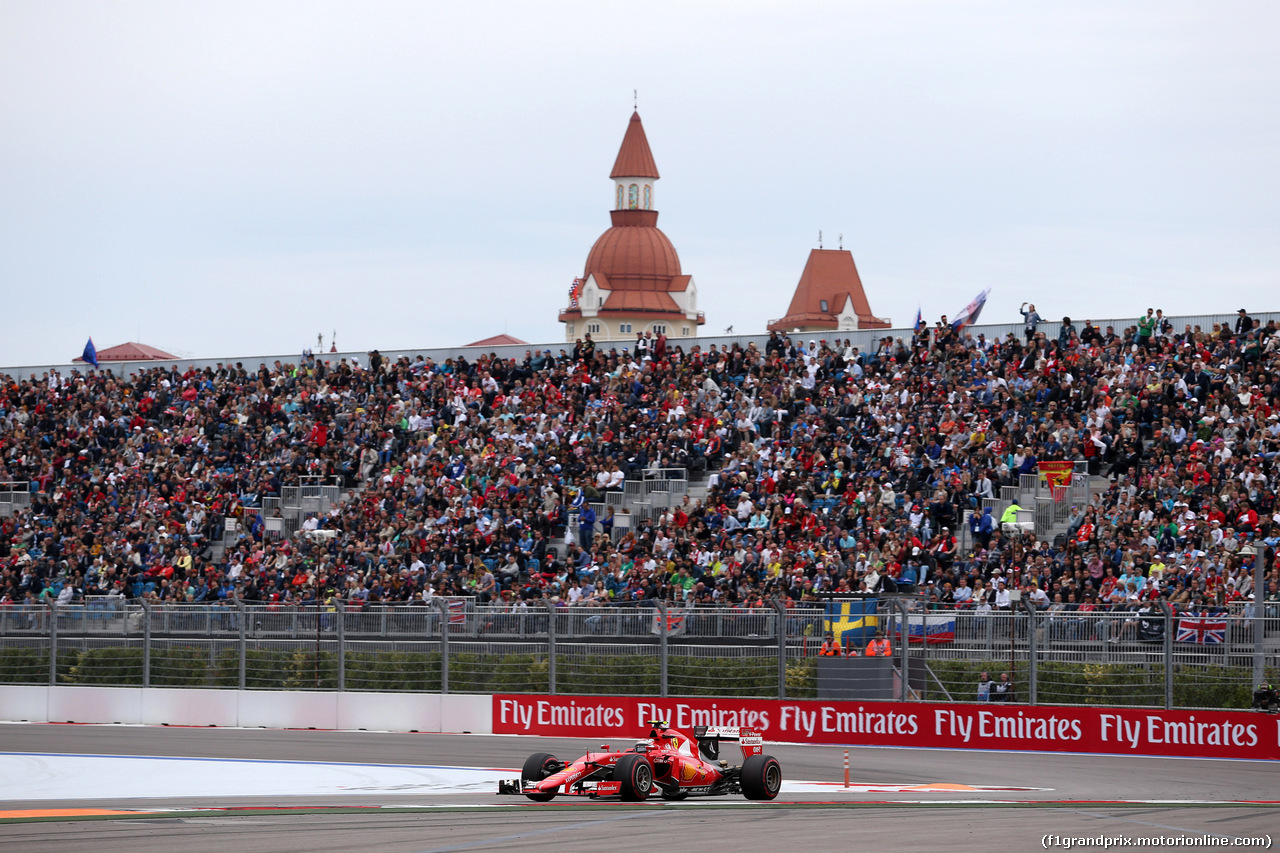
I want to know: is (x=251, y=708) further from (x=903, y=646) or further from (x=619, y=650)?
(x=903, y=646)

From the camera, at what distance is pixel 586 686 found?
23.9 metres

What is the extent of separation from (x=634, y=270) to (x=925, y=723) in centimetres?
10689

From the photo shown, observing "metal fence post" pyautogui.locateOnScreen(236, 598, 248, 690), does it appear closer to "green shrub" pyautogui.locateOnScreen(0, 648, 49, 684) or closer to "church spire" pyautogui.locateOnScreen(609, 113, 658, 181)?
"green shrub" pyautogui.locateOnScreen(0, 648, 49, 684)

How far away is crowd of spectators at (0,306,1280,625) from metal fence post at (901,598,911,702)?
2.40ft

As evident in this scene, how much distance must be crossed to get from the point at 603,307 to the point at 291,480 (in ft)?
297

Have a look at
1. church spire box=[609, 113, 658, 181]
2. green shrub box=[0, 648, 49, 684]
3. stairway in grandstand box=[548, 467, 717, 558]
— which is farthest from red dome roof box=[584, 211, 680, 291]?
green shrub box=[0, 648, 49, 684]

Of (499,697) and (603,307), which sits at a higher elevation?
(603,307)

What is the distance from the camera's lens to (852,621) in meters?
22.4

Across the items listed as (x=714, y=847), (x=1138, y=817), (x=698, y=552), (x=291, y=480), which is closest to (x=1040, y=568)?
(x=698, y=552)

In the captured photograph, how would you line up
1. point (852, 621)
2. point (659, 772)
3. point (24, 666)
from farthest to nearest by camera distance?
point (24, 666)
point (852, 621)
point (659, 772)

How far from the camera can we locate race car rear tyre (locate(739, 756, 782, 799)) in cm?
1505

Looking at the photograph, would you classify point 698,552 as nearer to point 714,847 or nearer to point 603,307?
point 714,847

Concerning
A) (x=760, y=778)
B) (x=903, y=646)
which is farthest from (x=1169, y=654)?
(x=760, y=778)

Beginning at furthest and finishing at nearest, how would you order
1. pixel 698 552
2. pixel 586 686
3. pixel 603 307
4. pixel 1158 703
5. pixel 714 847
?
pixel 603 307, pixel 698 552, pixel 586 686, pixel 1158 703, pixel 714 847
